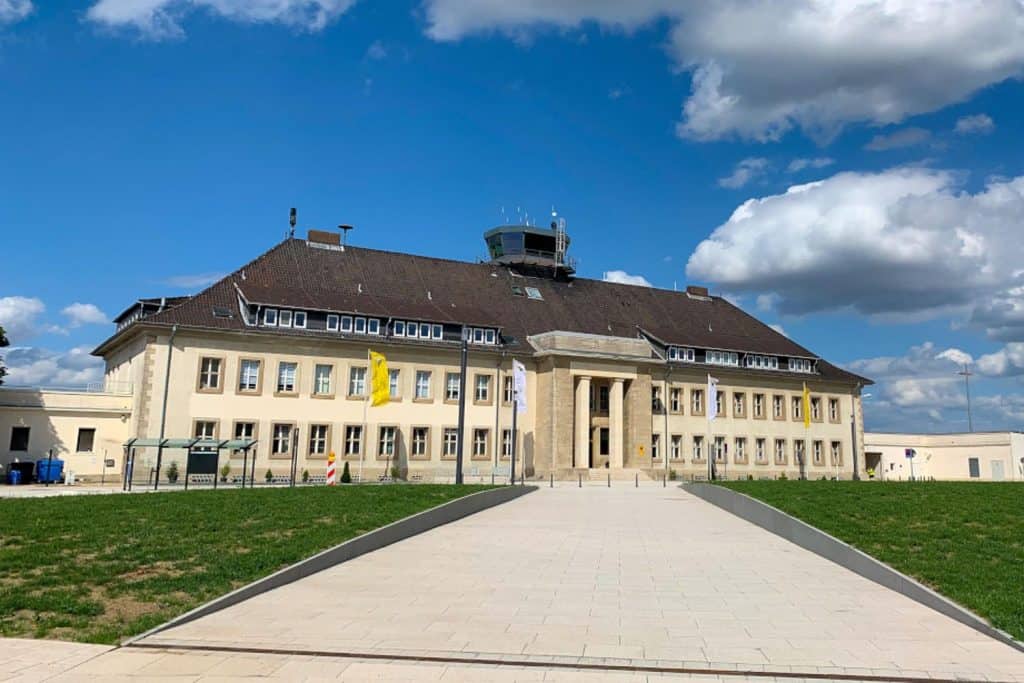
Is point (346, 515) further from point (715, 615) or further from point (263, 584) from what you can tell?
point (715, 615)

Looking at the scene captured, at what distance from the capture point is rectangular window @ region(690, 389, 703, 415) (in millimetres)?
56625

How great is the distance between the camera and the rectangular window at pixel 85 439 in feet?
134

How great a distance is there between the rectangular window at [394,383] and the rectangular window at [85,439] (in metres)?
15.2

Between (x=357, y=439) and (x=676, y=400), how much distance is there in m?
22.3

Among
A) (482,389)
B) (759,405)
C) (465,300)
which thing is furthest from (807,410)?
(465,300)

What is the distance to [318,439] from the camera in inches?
1754

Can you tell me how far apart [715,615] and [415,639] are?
15.0 ft

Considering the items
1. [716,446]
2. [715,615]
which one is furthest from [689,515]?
[716,446]

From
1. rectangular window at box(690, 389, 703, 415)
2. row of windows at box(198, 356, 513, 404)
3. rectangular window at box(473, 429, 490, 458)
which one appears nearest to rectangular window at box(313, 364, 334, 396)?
row of windows at box(198, 356, 513, 404)

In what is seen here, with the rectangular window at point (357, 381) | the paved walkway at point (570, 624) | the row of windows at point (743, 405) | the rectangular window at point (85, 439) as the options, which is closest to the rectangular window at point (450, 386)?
the rectangular window at point (357, 381)

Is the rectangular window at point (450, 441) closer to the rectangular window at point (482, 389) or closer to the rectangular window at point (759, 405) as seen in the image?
the rectangular window at point (482, 389)

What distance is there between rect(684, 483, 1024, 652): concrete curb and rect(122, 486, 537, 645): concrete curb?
8.33m

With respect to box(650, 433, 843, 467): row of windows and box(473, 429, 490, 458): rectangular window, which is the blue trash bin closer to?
box(473, 429, 490, 458): rectangular window

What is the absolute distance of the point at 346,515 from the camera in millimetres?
20688
